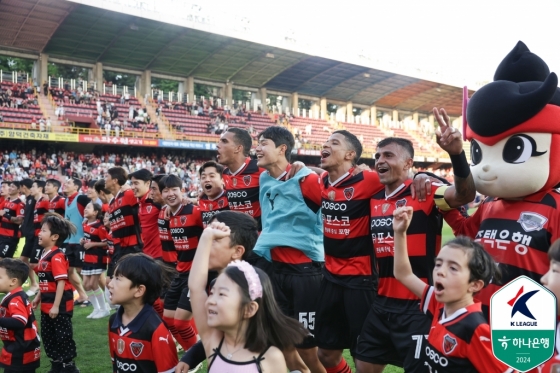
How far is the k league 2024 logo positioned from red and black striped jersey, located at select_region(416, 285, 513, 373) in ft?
0.67

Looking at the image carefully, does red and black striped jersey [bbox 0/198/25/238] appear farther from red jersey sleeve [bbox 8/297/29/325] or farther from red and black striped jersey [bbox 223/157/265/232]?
red and black striped jersey [bbox 223/157/265/232]

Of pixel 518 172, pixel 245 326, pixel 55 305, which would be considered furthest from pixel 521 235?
pixel 55 305

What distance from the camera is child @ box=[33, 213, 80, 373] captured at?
17.8 ft

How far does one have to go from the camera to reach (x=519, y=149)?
3336 millimetres

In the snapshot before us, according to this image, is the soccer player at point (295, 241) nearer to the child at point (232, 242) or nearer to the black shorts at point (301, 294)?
the black shorts at point (301, 294)

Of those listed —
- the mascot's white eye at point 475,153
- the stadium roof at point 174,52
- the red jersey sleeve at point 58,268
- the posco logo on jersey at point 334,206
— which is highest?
the stadium roof at point 174,52

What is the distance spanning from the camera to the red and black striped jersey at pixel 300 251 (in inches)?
184

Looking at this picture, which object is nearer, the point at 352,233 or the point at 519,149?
the point at 519,149

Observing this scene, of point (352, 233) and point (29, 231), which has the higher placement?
point (352, 233)

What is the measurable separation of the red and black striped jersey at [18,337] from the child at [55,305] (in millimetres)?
602

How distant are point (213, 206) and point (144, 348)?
8.55 feet

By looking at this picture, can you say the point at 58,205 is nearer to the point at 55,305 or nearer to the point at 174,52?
the point at 55,305

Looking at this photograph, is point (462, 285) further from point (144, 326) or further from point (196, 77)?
point (196, 77)

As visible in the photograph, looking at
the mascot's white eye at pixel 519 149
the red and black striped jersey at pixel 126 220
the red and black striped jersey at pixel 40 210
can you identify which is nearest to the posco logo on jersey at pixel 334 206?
the mascot's white eye at pixel 519 149
